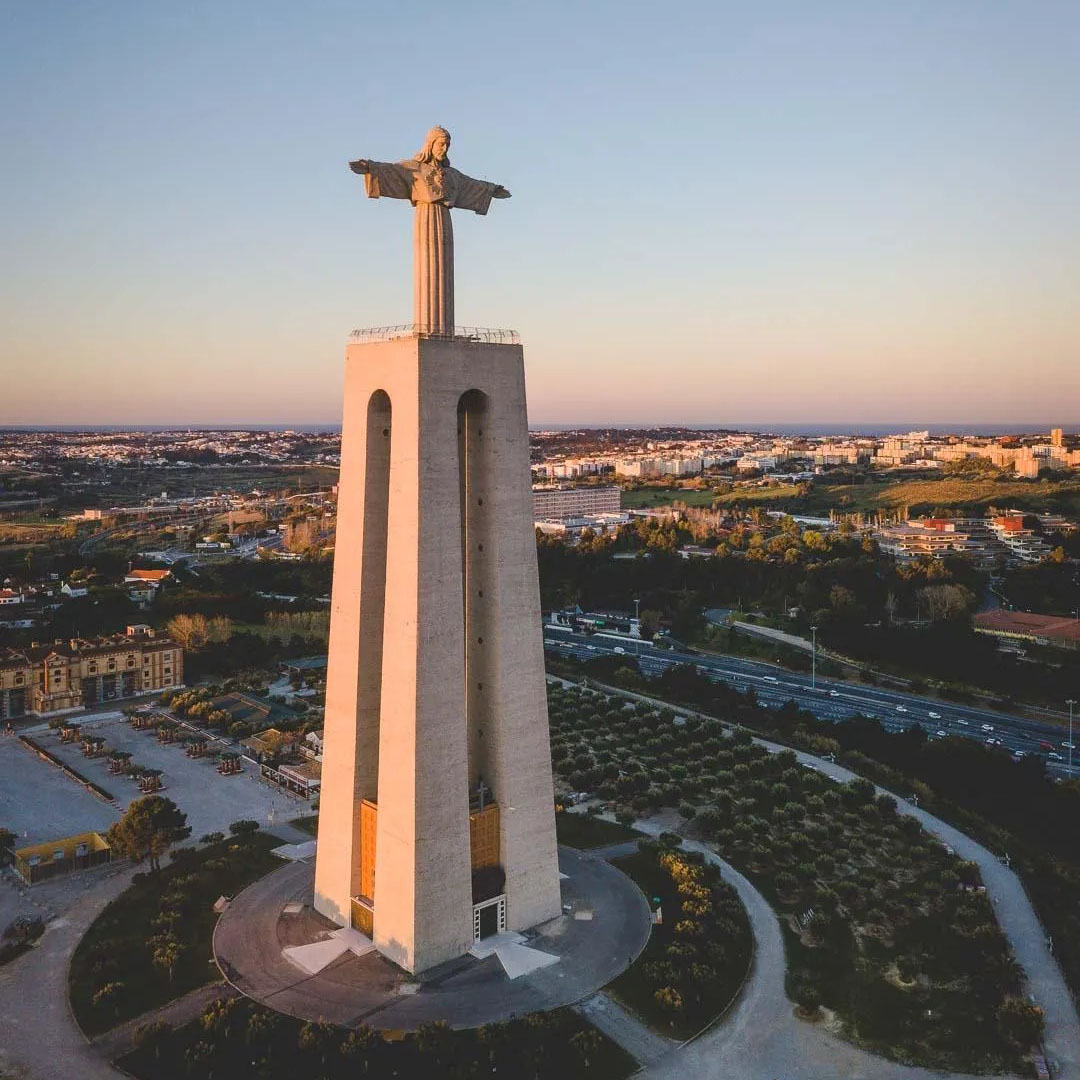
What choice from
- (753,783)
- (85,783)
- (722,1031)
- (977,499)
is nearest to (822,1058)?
(722,1031)

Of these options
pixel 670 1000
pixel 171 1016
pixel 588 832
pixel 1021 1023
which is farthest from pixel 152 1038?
pixel 1021 1023

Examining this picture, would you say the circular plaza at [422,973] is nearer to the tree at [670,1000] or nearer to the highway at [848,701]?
the tree at [670,1000]

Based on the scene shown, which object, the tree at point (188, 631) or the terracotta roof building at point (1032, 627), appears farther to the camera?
the tree at point (188, 631)

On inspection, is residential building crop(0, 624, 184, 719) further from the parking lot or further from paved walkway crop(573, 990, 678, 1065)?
paved walkway crop(573, 990, 678, 1065)

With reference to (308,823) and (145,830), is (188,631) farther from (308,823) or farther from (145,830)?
(145,830)

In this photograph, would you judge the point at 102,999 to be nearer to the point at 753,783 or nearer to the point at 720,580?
the point at 753,783

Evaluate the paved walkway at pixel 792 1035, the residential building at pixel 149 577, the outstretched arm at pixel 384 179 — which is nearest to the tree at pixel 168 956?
the paved walkway at pixel 792 1035
